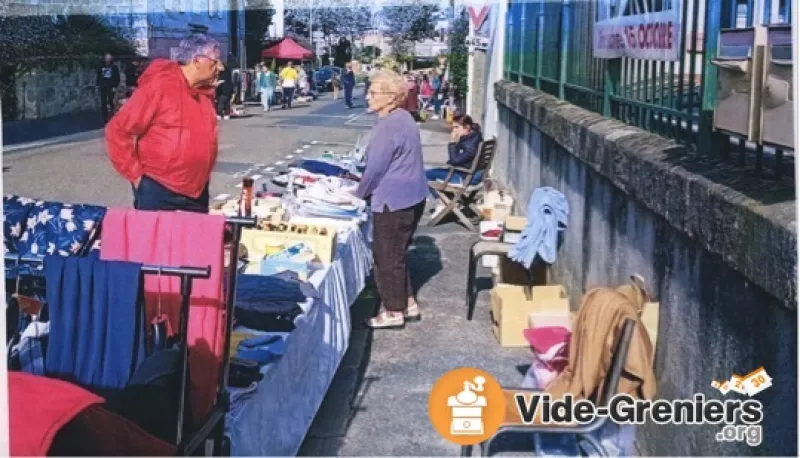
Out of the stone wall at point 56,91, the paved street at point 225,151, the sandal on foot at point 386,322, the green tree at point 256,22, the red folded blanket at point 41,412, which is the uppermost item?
the green tree at point 256,22

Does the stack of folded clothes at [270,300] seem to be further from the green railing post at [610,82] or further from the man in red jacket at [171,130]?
the green railing post at [610,82]

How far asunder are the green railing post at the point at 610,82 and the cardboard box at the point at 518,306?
781mm

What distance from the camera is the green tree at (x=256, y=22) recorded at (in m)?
3.68

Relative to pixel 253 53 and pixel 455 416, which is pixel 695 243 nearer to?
pixel 455 416

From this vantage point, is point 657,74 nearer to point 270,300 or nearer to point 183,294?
point 270,300

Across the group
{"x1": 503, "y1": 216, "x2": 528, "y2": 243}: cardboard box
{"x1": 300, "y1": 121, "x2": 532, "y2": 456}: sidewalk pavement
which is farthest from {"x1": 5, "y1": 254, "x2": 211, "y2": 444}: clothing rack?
{"x1": 503, "y1": 216, "x2": 528, "y2": 243}: cardboard box

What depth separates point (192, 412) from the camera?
2.60m

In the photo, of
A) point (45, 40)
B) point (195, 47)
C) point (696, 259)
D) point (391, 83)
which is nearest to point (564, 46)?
point (391, 83)

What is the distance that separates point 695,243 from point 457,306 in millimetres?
2733

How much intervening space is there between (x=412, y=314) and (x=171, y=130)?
1.73 m

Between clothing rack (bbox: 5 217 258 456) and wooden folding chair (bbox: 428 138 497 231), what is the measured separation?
5261 mm

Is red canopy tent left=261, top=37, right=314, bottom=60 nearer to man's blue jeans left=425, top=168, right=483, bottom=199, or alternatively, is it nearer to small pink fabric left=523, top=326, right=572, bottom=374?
small pink fabric left=523, top=326, right=572, bottom=374

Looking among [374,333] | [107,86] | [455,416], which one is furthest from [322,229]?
[455,416]

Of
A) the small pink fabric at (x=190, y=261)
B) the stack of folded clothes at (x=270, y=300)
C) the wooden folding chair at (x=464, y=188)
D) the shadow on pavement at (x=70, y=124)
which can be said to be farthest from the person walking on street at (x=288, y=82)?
the small pink fabric at (x=190, y=261)
